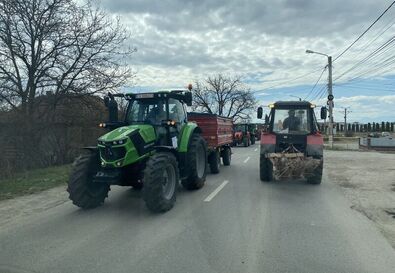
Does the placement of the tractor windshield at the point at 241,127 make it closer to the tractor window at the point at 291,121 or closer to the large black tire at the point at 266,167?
the tractor window at the point at 291,121

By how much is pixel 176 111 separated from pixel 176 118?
8.0 inches

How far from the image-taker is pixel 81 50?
20.1m

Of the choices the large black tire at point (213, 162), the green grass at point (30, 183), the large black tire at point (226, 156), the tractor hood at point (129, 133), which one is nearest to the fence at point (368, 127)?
the large black tire at point (226, 156)

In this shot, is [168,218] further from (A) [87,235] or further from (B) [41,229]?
(B) [41,229]

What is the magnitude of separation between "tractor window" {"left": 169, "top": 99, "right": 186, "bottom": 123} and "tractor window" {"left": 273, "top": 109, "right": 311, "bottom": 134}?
377 centimetres

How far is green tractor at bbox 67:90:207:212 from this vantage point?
819 centimetres

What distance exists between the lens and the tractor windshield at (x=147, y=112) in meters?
9.84

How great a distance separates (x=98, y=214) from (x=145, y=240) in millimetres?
2154

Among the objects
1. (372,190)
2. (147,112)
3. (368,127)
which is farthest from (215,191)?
(368,127)

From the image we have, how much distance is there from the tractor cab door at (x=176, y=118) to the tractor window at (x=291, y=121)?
3.83 metres

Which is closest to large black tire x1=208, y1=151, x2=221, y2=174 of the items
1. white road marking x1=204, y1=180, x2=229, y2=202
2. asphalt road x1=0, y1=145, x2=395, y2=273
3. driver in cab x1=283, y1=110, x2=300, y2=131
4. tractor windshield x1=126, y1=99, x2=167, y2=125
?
white road marking x1=204, y1=180, x2=229, y2=202

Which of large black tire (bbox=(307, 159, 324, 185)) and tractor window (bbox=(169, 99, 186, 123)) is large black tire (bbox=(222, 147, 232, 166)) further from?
tractor window (bbox=(169, 99, 186, 123))

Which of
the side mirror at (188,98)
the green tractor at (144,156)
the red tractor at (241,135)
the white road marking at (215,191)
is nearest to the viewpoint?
the green tractor at (144,156)

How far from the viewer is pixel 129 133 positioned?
840cm
